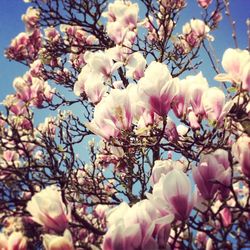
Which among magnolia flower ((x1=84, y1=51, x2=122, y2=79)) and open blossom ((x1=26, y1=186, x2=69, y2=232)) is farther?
magnolia flower ((x1=84, y1=51, x2=122, y2=79))

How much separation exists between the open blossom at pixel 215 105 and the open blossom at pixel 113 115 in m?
0.44

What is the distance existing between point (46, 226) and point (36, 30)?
5.76 meters

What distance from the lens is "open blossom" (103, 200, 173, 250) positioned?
1.46m

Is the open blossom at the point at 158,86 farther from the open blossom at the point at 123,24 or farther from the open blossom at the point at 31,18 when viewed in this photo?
the open blossom at the point at 31,18

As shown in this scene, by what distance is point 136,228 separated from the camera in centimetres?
147

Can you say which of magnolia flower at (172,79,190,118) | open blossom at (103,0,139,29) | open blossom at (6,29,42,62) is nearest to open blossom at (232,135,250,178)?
magnolia flower at (172,79,190,118)

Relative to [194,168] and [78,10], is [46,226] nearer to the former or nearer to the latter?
[194,168]

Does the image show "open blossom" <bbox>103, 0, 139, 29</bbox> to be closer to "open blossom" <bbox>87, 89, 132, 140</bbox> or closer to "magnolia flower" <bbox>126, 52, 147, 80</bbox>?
"magnolia flower" <bbox>126, 52, 147, 80</bbox>

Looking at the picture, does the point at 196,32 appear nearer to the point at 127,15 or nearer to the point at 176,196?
the point at 127,15

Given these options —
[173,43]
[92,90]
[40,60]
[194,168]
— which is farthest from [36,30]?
[194,168]

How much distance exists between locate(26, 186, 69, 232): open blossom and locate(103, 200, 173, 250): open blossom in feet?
0.67

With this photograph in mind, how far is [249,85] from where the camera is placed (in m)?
2.06

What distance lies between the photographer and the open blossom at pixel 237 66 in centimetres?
206

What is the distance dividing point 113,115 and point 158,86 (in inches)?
14.1
